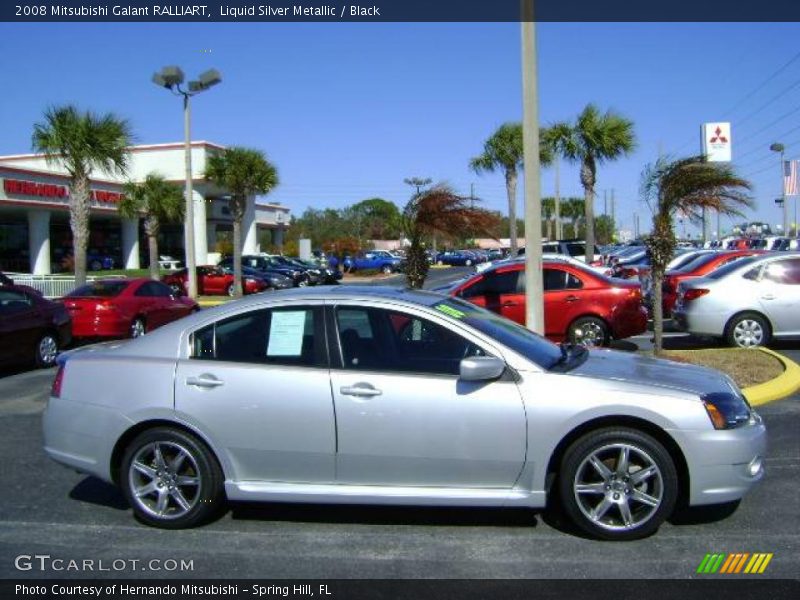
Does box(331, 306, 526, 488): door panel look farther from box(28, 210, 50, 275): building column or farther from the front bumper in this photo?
box(28, 210, 50, 275): building column

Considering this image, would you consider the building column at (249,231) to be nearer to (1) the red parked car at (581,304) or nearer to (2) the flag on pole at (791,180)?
(2) the flag on pole at (791,180)

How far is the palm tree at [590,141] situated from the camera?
26.7m

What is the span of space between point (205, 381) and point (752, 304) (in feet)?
31.0

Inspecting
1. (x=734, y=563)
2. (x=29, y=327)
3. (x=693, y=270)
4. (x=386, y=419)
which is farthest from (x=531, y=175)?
(x=29, y=327)

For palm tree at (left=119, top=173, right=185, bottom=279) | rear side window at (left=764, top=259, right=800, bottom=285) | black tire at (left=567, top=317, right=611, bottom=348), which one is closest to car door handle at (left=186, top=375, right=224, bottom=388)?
black tire at (left=567, top=317, right=611, bottom=348)

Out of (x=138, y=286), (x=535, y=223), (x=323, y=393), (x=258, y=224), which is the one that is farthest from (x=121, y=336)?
(x=258, y=224)

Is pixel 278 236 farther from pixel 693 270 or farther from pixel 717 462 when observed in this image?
pixel 717 462

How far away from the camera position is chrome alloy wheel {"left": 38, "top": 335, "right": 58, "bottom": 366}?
12.2 m

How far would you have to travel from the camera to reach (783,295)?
1174 cm

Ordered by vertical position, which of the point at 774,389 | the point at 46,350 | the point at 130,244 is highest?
the point at 130,244

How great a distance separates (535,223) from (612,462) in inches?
211

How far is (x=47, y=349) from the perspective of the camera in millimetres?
12320

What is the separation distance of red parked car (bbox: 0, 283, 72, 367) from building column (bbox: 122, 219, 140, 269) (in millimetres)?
35371
